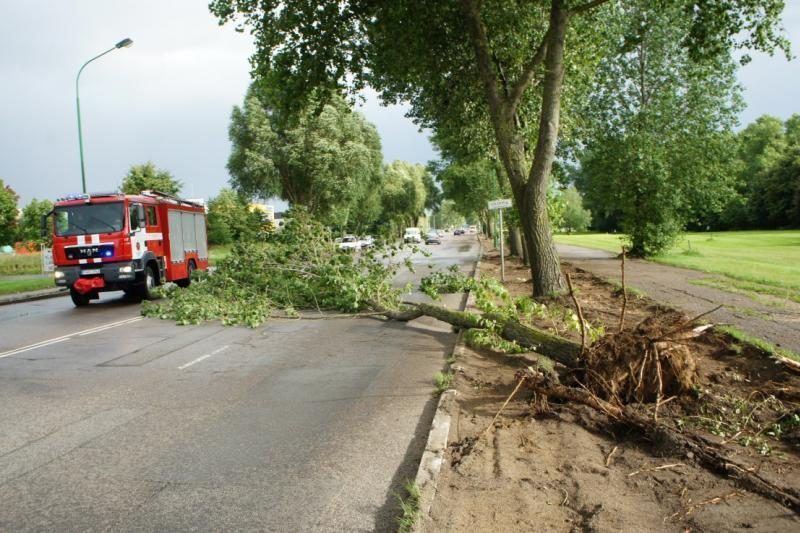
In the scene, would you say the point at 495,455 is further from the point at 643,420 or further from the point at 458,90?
the point at 458,90

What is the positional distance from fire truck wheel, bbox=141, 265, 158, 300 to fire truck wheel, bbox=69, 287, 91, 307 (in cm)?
143

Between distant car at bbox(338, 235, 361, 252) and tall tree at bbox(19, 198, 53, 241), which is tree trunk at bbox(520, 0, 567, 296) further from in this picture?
tall tree at bbox(19, 198, 53, 241)

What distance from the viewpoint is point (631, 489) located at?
4129 millimetres

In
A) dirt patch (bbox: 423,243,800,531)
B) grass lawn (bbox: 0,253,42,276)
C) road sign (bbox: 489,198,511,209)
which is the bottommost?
dirt patch (bbox: 423,243,800,531)

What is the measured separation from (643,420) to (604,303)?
840cm

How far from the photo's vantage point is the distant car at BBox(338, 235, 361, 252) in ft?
46.6

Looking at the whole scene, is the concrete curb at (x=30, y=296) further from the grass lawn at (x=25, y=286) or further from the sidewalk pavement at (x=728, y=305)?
the sidewalk pavement at (x=728, y=305)

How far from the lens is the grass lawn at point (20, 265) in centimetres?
3203

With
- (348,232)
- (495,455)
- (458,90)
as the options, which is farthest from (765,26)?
(495,455)

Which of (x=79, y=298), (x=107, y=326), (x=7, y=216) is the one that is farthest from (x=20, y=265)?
(x=7, y=216)

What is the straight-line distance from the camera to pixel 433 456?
4.67m

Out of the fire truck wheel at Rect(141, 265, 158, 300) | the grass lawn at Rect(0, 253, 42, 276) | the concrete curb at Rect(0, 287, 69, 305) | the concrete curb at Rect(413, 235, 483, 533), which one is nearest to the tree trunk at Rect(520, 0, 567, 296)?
the concrete curb at Rect(413, 235, 483, 533)

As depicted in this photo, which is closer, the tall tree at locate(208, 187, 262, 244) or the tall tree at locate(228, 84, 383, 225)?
the tall tree at locate(228, 84, 383, 225)

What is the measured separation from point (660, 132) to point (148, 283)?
69.3 ft
